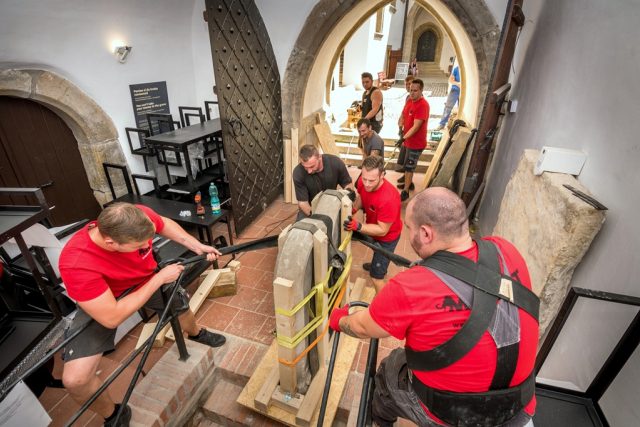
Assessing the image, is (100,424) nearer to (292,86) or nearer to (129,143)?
(129,143)

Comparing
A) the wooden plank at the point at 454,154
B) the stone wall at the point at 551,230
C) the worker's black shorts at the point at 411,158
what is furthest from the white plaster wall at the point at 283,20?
the stone wall at the point at 551,230

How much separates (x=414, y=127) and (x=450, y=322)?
544 cm

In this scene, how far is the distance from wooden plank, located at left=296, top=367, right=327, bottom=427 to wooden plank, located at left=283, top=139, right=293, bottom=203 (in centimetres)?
411

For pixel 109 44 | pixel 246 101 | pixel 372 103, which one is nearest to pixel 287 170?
pixel 246 101

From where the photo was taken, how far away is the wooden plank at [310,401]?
2451 millimetres

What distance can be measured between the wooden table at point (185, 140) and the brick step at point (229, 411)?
3.19 m

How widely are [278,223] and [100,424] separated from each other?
369 centimetres

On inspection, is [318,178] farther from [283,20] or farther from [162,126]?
[162,126]

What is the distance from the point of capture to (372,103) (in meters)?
7.02

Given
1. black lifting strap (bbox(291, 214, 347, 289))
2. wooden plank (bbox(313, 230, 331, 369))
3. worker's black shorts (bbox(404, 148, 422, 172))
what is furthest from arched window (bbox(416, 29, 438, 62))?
wooden plank (bbox(313, 230, 331, 369))

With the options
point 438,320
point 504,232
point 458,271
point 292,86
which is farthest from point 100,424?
point 292,86

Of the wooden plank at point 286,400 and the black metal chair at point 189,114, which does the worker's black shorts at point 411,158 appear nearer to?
the black metal chair at point 189,114

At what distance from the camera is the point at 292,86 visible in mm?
5617

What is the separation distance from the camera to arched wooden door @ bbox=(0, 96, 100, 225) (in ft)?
14.0
